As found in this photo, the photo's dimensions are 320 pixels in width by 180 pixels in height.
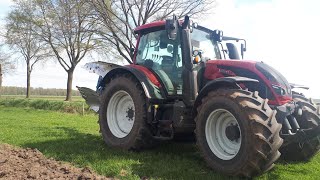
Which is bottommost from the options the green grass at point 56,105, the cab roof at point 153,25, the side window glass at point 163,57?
the green grass at point 56,105

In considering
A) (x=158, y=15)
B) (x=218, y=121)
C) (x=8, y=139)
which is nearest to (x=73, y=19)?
(x=158, y=15)

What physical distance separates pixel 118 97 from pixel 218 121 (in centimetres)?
260

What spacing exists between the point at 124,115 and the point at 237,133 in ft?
9.38

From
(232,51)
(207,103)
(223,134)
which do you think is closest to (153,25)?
Result: (232,51)

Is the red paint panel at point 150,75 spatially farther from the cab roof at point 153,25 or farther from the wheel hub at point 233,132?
the wheel hub at point 233,132

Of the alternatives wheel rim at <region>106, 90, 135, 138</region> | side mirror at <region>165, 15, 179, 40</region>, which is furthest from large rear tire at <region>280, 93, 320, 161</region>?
wheel rim at <region>106, 90, 135, 138</region>

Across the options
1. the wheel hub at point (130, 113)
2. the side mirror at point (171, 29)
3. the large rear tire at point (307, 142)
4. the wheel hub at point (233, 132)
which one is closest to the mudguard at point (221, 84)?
the wheel hub at point (233, 132)

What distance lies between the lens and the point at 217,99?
514 cm

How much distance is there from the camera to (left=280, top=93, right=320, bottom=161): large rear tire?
5578 millimetres

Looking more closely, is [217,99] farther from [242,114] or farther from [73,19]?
[73,19]

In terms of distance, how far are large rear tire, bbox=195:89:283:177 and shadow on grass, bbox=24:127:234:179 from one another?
12.1 inches

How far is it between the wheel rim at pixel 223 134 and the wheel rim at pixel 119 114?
2213 mm

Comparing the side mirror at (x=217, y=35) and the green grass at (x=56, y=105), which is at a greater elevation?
the side mirror at (x=217, y=35)

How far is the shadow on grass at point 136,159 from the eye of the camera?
520 centimetres
